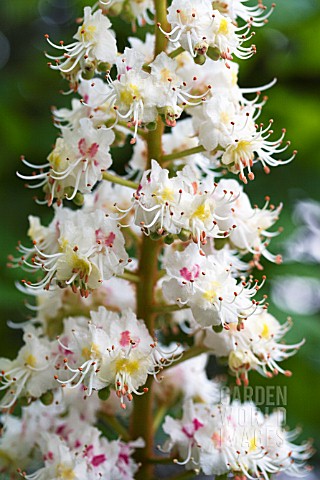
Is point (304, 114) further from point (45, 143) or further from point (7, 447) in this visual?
point (7, 447)

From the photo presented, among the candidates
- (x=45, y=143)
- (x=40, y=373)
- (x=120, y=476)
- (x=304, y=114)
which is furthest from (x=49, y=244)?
(x=304, y=114)

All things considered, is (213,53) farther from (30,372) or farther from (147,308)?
(30,372)

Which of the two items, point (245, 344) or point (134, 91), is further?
point (245, 344)

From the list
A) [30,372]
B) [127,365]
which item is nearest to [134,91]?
[127,365]

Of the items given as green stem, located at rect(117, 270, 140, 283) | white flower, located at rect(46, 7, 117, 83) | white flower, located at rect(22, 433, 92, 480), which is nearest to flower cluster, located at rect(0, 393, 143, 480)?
white flower, located at rect(22, 433, 92, 480)

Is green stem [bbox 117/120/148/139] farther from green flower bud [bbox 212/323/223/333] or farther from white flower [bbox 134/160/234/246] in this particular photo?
green flower bud [bbox 212/323/223/333]

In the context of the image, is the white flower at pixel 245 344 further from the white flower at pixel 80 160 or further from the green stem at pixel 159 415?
the white flower at pixel 80 160
